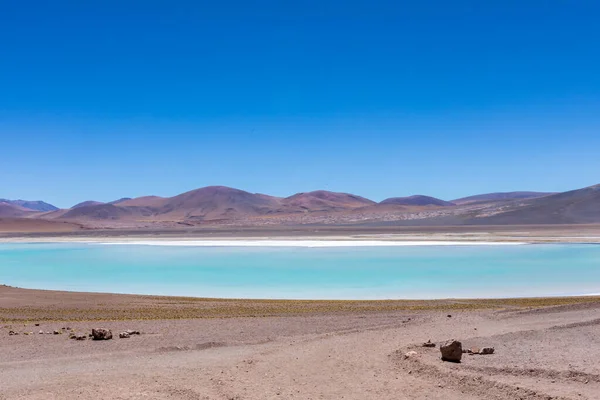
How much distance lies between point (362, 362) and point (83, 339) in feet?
15.9

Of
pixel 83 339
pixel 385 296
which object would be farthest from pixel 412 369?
pixel 385 296

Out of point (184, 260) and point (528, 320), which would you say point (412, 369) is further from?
point (184, 260)

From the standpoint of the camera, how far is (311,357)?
8.70 m

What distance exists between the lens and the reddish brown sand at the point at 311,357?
697 centimetres

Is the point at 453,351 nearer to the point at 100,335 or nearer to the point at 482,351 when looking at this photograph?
the point at 482,351

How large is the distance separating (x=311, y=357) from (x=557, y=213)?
83.2 metres

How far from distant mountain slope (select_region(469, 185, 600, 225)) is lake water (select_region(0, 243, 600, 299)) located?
41.5 meters

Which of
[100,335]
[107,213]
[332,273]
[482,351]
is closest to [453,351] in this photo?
[482,351]

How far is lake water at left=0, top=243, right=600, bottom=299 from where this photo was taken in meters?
20.9

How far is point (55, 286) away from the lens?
938 inches

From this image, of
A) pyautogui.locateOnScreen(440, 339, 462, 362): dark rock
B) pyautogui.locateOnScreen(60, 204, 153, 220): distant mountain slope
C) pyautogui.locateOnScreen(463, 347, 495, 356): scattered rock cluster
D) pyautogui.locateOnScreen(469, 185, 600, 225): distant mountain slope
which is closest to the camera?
pyautogui.locateOnScreen(440, 339, 462, 362): dark rock

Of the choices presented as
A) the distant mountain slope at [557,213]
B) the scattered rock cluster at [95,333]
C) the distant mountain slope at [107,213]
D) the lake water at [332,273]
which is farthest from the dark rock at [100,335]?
the distant mountain slope at [107,213]

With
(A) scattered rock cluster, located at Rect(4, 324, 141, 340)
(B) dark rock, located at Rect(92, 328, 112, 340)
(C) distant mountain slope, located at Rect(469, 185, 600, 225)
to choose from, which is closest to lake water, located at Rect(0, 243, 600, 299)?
(A) scattered rock cluster, located at Rect(4, 324, 141, 340)

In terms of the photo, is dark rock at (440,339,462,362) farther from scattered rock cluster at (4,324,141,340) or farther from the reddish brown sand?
scattered rock cluster at (4,324,141,340)
